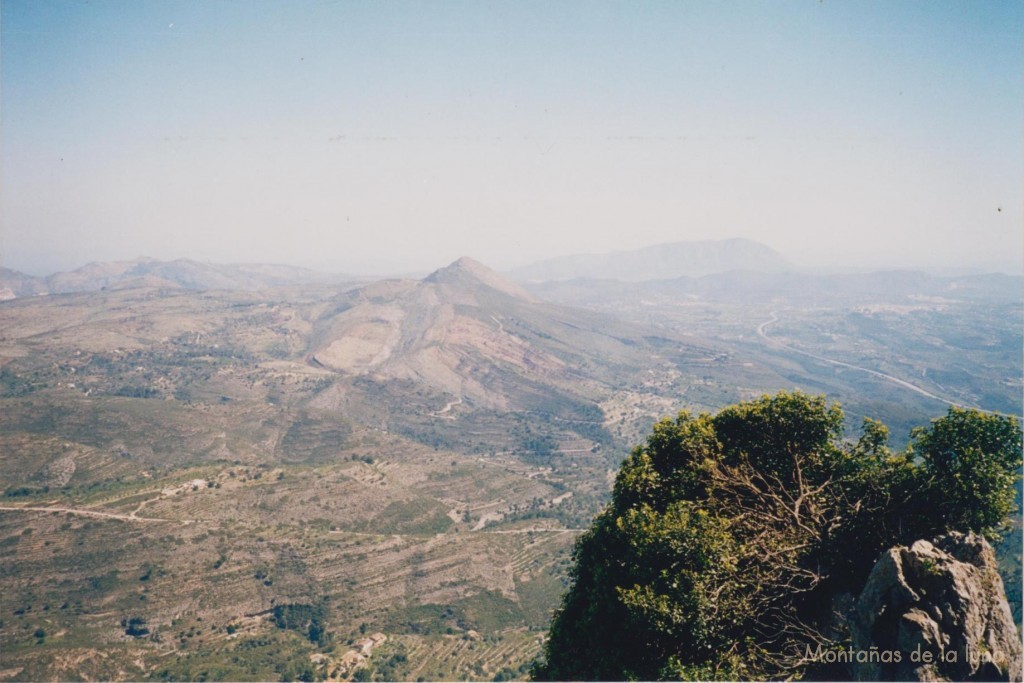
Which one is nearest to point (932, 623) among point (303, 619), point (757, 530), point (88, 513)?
point (757, 530)

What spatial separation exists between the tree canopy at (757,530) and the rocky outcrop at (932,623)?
1.70 m

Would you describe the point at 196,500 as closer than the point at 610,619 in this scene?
No

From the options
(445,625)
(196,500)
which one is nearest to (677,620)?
(445,625)

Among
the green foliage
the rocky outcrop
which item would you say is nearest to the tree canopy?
the rocky outcrop

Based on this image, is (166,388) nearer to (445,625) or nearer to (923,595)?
(445,625)

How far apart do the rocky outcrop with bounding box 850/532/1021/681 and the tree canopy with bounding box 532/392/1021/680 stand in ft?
5.58

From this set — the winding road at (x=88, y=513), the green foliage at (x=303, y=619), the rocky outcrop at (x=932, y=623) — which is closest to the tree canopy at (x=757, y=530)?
the rocky outcrop at (x=932, y=623)

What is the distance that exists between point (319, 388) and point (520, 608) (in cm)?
13623

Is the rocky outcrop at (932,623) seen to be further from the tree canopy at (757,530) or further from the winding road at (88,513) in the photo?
the winding road at (88,513)

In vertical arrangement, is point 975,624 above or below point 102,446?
above

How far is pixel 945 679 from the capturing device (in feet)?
33.4

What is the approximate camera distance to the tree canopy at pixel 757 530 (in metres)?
12.5

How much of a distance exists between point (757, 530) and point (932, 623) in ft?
14.4

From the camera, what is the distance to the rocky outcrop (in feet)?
34.0
